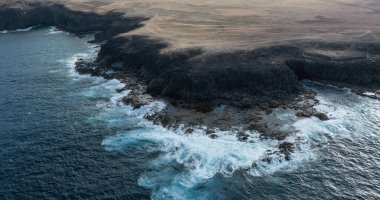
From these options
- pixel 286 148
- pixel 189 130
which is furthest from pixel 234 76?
pixel 286 148

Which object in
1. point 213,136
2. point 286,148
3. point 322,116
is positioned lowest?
point 213,136

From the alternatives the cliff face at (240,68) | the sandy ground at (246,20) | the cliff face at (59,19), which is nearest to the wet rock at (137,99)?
the cliff face at (240,68)

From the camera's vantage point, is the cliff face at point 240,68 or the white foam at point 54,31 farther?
the white foam at point 54,31

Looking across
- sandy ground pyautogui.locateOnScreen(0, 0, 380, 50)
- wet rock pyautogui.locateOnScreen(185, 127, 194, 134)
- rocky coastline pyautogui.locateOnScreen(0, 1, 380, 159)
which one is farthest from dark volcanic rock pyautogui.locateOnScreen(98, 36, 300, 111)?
wet rock pyautogui.locateOnScreen(185, 127, 194, 134)

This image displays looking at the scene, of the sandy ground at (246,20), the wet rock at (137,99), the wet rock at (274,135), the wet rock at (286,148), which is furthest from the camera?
the sandy ground at (246,20)

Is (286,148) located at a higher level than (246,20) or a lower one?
lower

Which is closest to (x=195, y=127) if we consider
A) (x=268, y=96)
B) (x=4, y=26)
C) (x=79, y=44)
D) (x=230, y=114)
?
(x=230, y=114)

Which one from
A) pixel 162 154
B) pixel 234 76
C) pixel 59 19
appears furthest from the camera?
pixel 59 19

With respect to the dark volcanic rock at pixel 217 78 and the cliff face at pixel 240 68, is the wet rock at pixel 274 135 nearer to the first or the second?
the dark volcanic rock at pixel 217 78

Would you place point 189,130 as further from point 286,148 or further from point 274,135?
point 286,148
